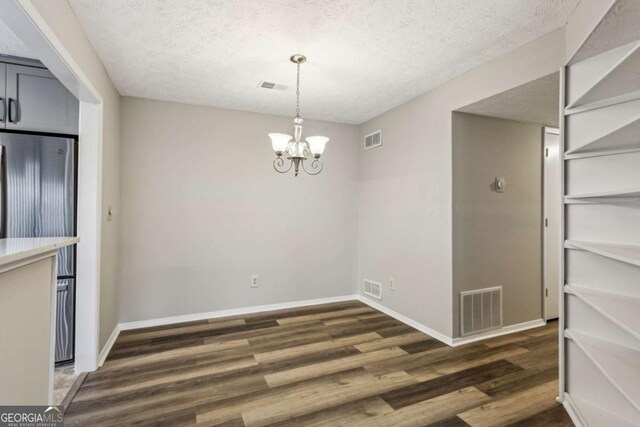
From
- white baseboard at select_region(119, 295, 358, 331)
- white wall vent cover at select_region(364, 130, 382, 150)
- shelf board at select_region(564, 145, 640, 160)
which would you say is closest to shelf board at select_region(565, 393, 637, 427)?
shelf board at select_region(564, 145, 640, 160)

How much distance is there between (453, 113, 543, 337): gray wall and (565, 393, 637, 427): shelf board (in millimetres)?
1094

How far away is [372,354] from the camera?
2756 millimetres

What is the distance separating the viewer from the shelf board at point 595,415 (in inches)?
67.4

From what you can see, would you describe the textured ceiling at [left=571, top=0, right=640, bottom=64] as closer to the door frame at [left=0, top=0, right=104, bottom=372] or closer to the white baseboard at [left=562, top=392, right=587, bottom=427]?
the white baseboard at [left=562, top=392, right=587, bottom=427]

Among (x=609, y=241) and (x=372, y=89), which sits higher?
(x=372, y=89)

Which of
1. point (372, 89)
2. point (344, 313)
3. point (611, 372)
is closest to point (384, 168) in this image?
point (372, 89)

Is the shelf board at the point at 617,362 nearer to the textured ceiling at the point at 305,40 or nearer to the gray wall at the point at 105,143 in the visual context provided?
the textured ceiling at the point at 305,40

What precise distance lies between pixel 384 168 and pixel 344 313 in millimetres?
1957

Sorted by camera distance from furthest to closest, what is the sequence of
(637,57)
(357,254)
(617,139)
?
1. (357,254)
2. (617,139)
3. (637,57)

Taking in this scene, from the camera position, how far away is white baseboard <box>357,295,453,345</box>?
119 inches

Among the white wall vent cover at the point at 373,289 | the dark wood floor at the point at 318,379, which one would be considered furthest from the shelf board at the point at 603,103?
the white wall vent cover at the point at 373,289

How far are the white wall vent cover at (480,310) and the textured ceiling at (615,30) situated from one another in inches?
85.3

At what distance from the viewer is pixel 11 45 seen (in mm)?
2244

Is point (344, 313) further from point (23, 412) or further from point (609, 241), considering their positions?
point (23, 412)
